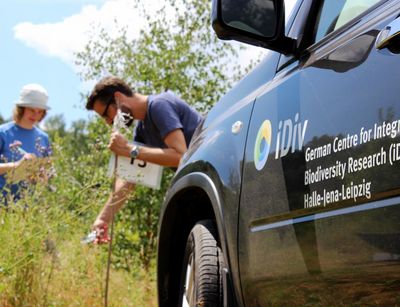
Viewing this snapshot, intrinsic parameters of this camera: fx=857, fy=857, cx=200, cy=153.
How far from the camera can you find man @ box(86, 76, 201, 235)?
18.0ft

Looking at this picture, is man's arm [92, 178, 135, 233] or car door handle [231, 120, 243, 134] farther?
man's arm [92, 178, 135, 233]

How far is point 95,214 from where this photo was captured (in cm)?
670

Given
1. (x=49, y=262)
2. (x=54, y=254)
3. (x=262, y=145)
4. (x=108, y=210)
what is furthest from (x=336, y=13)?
(x=108, y=210)

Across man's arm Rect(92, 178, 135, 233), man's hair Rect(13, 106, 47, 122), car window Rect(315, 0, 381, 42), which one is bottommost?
car window Rect(315, 0, 381, 42)

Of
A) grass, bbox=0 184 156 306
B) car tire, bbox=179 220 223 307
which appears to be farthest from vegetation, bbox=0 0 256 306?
car tire, bbox=179 220 223 307

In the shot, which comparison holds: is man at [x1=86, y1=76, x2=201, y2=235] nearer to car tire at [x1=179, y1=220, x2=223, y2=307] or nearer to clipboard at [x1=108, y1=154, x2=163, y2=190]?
clipboard at [x1=108, y1=154, x2=163, y2=190]

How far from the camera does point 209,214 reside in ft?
12.4

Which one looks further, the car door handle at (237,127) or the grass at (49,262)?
the grass at (49,262)

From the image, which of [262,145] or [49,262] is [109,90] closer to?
[49,262]

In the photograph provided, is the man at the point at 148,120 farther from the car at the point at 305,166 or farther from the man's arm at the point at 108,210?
the car at the point at 305,166

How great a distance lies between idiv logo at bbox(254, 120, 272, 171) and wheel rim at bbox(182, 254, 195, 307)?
32.3 inches

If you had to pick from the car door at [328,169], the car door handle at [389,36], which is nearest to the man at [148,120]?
the car door at [328,169]

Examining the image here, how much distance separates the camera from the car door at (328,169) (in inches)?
79.7

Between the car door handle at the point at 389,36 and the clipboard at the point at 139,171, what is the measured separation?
3.58 m
